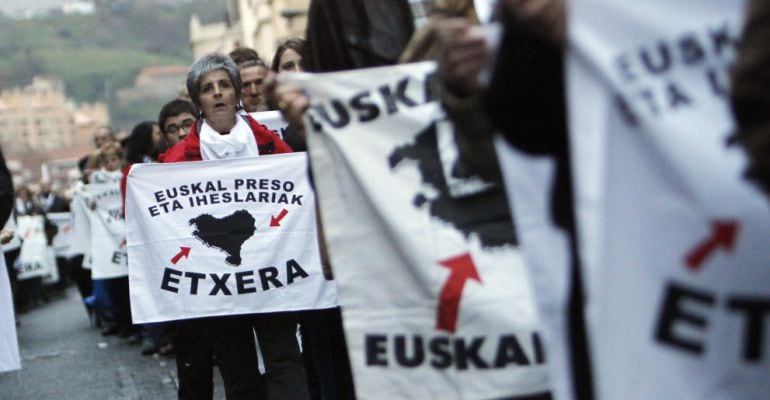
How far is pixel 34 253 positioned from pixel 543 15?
18141 millimetres

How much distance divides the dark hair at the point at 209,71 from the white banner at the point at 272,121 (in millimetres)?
836

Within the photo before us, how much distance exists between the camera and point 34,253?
19906 millimetres

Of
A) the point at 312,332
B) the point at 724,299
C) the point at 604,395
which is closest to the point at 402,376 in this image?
the point at 604,395

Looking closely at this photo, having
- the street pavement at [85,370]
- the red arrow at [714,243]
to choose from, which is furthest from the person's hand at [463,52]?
the street pavement at [85,370]

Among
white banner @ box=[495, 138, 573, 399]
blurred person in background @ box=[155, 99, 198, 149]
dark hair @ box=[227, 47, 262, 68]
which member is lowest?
white banner @ box=[495, 138, 573, 399]

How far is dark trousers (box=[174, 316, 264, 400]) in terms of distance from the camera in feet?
19.2

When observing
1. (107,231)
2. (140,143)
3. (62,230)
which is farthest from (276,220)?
(62,230)

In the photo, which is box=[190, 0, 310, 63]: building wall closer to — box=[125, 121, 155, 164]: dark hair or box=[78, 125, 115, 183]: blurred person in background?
box=[78, 125, 115, 183]: blurred person in background

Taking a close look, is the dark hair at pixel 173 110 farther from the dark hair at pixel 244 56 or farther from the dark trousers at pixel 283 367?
the dark trousers at pixel 283 367

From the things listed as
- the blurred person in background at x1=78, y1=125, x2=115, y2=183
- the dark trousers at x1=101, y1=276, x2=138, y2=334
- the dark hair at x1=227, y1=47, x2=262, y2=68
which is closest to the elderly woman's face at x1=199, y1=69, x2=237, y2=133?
the dark hair at x1=227, y1=47, x2=262, y2=68

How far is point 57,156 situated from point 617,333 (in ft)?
469

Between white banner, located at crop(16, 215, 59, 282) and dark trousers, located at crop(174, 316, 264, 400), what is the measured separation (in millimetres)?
12895

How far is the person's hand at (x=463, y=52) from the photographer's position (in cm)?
282

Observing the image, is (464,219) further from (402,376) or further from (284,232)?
(284,232)
